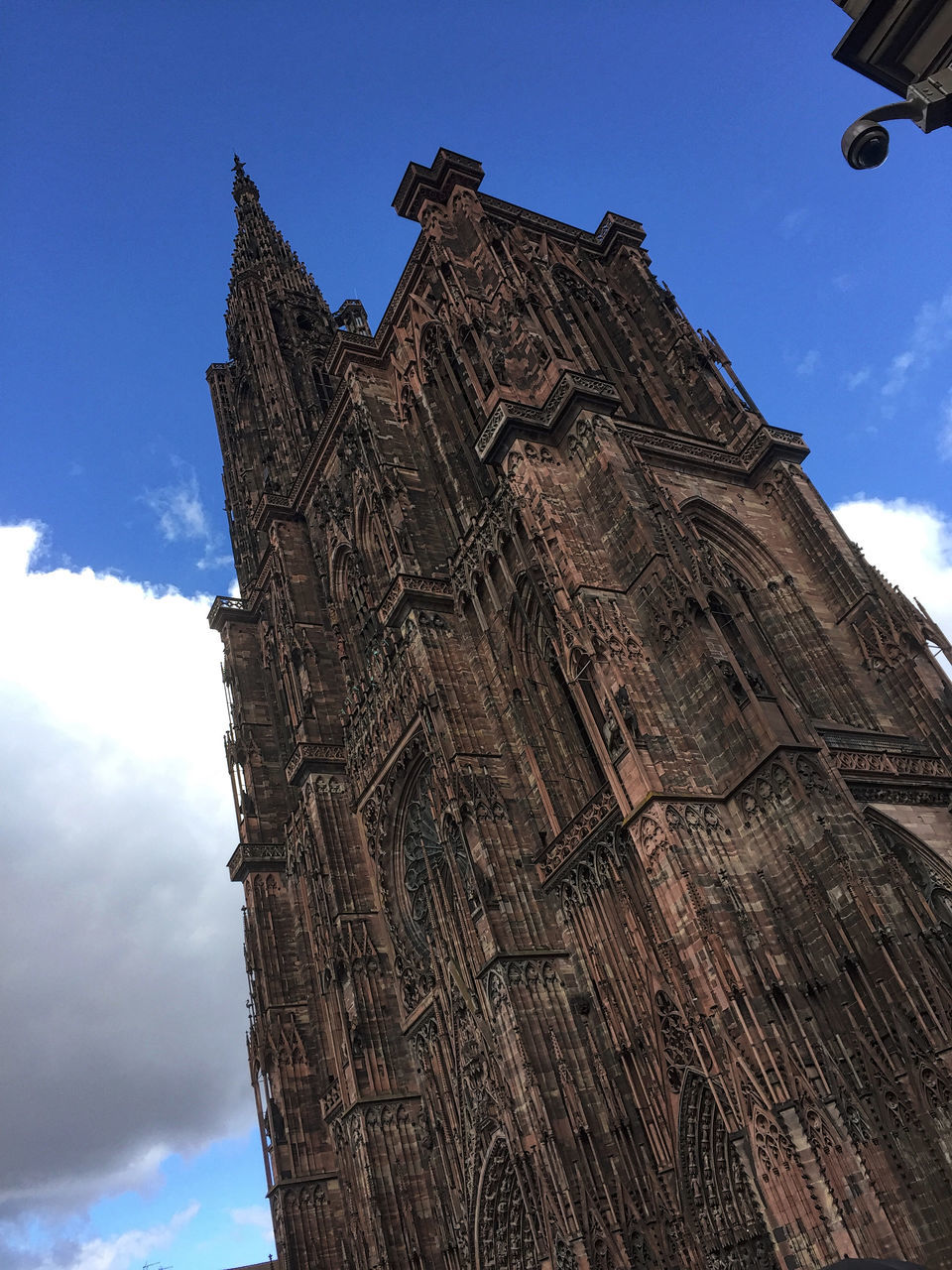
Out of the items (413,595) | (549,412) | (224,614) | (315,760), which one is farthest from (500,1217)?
(224,614)

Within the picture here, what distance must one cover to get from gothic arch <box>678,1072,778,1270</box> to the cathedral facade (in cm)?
5

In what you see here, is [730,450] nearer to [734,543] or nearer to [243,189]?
[734,543]

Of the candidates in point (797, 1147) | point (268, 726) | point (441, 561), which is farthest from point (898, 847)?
point (268, 726)

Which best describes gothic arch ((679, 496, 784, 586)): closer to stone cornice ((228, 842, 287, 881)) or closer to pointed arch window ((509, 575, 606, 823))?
pointed arch window ((509, 575, 606, 823))

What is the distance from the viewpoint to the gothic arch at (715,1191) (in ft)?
40.9

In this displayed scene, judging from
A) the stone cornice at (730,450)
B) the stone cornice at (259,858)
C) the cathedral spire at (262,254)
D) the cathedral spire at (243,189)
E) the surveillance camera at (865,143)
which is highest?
the cathedral spire at (243,189)

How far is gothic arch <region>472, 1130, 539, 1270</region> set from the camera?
1662 cm

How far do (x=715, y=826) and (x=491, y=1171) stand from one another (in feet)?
26.6

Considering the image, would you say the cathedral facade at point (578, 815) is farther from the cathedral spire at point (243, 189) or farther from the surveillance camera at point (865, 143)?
the cathedral spire at point (243, 189)

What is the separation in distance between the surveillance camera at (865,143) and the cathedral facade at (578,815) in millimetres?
8954

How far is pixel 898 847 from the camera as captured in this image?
15.4 m

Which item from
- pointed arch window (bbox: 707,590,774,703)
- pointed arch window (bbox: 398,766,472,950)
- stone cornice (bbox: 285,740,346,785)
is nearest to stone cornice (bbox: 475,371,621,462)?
pointed arch window (bbox: 707,590,774,703)

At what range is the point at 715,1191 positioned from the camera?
13039 millimetres

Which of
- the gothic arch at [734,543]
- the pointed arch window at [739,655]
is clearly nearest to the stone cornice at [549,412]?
the gothic arch at [734,543]
